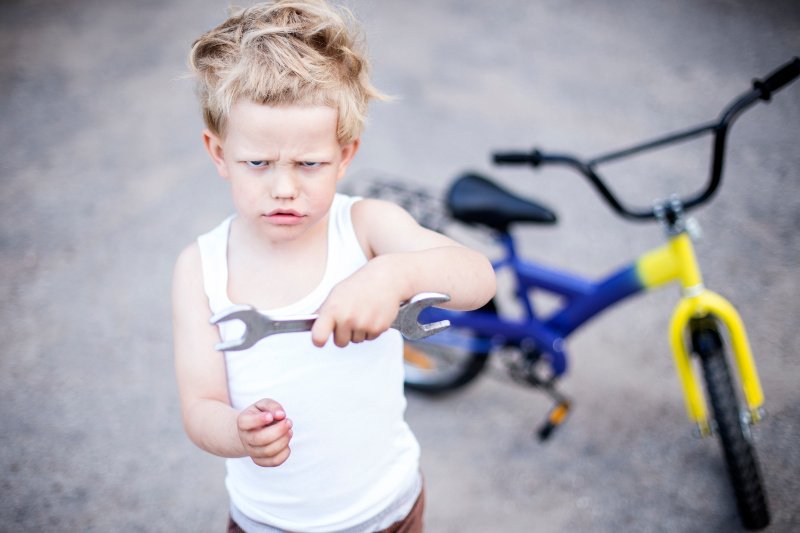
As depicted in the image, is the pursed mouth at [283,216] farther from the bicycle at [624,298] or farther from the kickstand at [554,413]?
the kickstand at [554,413]

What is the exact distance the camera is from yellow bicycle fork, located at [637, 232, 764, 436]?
1874mm

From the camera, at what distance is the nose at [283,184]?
100 centimetres

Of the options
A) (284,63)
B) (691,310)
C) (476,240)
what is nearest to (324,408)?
(284,63)

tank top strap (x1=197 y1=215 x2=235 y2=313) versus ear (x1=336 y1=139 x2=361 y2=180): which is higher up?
ear (x1=336 y1=139 x2=361 y2=180)

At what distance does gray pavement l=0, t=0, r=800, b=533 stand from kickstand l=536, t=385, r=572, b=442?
2.7 inches

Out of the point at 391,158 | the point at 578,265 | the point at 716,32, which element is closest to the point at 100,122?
the point at 391,158

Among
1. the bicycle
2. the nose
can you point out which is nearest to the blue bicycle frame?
the bicycle

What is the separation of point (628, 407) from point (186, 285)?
1943 millimetres

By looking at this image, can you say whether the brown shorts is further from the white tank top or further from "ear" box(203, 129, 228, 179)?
"ear" box(203, 129, 228, 179)

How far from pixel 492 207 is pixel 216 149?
3.57ft

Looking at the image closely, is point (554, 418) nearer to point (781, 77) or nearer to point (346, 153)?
point (781, 77)

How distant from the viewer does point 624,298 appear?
209cm

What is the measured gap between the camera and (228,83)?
1000mm

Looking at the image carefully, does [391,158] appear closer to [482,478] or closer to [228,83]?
[482,478]
